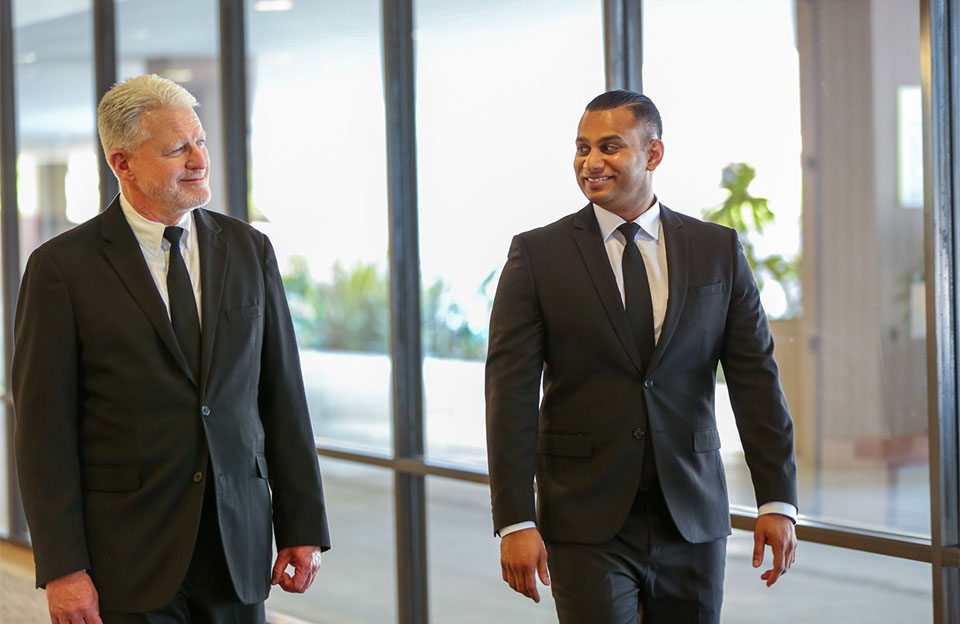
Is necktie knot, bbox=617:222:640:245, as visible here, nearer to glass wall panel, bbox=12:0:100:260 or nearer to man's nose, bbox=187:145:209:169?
man's nose, bbox=187:145:209:169

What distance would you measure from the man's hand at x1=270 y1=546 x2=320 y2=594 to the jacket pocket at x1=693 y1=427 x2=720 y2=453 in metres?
0.86

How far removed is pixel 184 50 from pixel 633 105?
12.9 ft

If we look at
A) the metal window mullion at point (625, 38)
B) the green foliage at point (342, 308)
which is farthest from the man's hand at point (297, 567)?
the green foliage at point (342, 308)

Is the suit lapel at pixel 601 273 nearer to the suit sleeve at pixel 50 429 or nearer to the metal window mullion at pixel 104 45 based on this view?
the suit sleeve at pixel 50 429

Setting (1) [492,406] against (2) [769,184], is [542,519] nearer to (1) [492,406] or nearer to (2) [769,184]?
(1) [492,406]

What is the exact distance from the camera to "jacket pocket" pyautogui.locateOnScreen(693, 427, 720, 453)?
2.42 meters

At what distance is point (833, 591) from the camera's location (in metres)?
3.32

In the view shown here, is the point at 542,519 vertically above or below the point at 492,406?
below

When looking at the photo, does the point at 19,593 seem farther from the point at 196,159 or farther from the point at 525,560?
the point at 525,560

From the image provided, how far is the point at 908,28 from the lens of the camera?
292cm

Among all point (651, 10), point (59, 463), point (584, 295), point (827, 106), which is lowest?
point (59, 463)

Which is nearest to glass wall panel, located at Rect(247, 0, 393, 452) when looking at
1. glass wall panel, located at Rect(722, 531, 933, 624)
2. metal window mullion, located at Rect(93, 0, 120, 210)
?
metal window mullion, located at Rect(93, 0, 120, 210)

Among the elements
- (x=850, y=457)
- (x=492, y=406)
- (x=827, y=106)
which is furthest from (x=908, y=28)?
(x=492, y=406)

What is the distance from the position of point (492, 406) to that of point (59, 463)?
890mm
